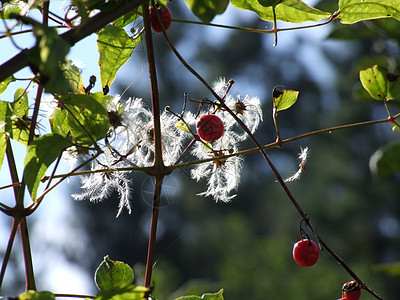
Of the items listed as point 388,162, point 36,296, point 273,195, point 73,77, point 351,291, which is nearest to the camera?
point 36,296

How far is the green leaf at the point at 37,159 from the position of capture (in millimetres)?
419

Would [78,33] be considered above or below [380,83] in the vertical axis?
below

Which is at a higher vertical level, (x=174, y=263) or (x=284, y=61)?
(x=284, y=61)

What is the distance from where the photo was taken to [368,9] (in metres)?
0.51

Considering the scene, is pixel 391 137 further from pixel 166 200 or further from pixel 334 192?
pixel 166 200

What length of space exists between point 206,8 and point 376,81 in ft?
0.90

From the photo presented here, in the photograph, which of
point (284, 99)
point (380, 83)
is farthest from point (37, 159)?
point (380, 83)

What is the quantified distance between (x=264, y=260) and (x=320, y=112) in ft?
17.9

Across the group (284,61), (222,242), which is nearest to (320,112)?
(284,61)

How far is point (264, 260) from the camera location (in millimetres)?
8117

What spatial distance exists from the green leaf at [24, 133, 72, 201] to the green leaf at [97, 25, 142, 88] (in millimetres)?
115

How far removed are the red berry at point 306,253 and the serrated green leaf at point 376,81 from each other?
18 centimetres

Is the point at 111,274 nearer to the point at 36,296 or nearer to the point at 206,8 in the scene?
the point at 36,296

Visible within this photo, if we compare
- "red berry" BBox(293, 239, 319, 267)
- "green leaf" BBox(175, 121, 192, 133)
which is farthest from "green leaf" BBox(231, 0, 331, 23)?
"red berry" BBox(293, 239, 319, 267)
